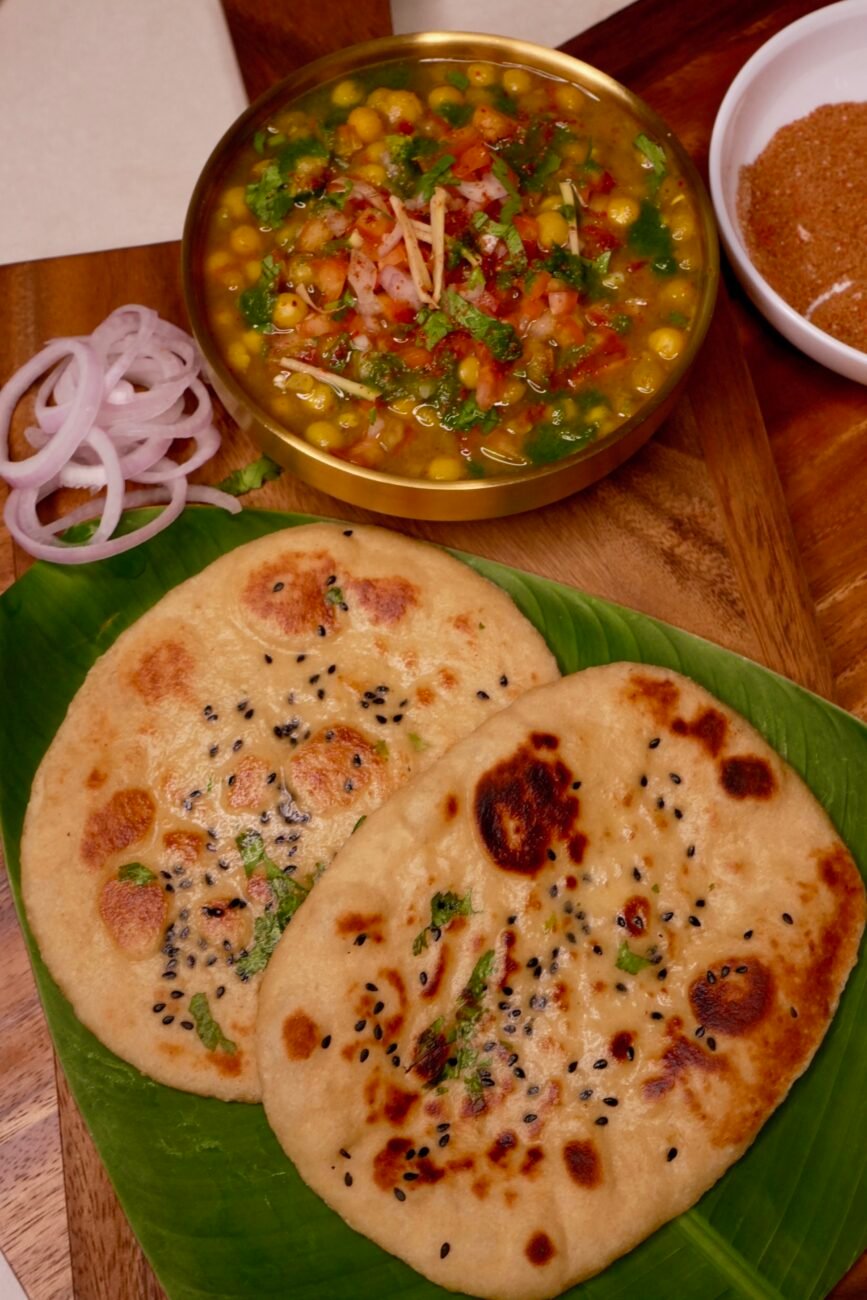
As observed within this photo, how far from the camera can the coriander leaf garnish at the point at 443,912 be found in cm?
331

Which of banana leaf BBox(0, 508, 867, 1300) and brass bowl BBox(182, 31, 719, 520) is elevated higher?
brass bowl BBox(182, 31, 719, 520)

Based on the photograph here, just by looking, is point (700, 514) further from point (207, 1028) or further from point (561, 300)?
point (207, 1028)

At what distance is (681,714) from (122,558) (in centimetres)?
183

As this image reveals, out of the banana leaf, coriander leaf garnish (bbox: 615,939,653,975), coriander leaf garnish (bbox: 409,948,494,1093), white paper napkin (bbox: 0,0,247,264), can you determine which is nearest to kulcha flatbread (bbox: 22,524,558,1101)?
the banana leaf

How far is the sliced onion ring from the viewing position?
3848mm

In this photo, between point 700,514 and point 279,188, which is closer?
point 279,188

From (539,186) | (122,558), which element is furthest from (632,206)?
(122,558)

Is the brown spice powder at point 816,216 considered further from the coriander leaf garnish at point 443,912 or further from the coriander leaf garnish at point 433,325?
the coriander leaf garnish at point 443,912

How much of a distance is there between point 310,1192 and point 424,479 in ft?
6.66

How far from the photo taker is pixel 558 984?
336 cm

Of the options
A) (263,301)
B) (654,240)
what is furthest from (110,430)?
(654,240)

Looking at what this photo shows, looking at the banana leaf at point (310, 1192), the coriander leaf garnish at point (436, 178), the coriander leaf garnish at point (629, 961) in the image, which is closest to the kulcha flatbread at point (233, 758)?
the banana leaf at point (310, 1192)

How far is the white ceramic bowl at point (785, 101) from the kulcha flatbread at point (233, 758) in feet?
4.98

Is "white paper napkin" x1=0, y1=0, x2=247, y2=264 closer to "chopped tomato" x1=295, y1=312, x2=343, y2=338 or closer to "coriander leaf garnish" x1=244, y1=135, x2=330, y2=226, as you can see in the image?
"coriander leaf garnish" x1=244, y1=135, x2=330, y2=226
